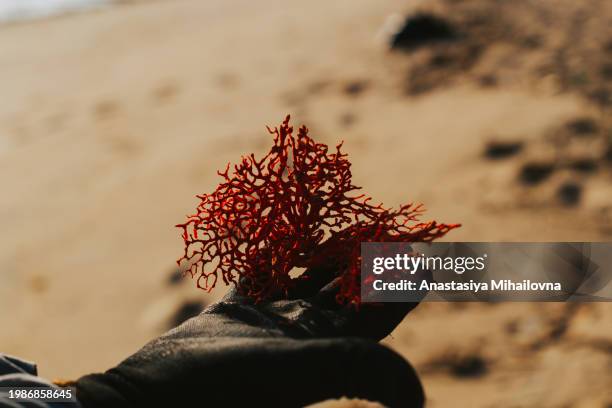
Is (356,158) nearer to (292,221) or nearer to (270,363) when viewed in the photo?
(292,221)

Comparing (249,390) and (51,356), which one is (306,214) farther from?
(51,356)

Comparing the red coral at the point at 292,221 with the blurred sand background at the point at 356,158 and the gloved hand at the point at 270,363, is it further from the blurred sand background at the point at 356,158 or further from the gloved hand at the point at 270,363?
the blurred sand background at the point at 356,158

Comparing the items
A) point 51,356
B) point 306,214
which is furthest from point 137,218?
point 306,214

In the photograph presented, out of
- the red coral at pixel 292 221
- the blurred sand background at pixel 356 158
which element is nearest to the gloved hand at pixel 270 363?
the red coral at pixel 292 221

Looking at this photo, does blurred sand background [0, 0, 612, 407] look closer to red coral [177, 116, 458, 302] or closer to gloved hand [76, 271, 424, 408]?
red coral [177, 116, 458, 302]

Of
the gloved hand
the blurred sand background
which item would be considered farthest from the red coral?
the blurred sand background

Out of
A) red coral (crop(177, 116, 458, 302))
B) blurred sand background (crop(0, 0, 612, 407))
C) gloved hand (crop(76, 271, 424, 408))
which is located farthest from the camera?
blurred sand background (crop(0, 0, 612, 407))
